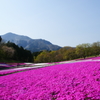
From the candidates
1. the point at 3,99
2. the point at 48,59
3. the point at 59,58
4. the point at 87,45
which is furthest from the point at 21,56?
the point at 3,99

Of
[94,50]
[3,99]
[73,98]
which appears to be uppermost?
[94,50]

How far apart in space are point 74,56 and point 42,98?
82040mm

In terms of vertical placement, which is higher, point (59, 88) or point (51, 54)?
point (51, 54)

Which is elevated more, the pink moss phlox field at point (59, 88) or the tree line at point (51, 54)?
the tree line at point (51, 54)

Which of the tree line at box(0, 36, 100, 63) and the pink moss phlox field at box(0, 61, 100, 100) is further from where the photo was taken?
the tree line at box(0, 36, 100, 63)

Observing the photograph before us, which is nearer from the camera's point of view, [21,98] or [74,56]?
[21,98]

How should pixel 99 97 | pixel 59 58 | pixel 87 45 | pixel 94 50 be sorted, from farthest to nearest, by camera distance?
pixel 59 58 < pixel 94 50 < pixel 87 45 < pixel 99 97

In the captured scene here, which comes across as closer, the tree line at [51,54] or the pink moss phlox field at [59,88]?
the pink moss phlox field at [59,88]

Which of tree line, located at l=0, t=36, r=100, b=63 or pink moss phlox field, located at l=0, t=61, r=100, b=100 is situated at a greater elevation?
tree line, located at l=0, t=36, r=100, b=63

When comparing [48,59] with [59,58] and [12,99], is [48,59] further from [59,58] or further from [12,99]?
[12,99]

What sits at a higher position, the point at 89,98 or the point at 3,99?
the point at 89,98

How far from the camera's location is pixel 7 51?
76.8m

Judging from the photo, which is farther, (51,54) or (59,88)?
(51,54)

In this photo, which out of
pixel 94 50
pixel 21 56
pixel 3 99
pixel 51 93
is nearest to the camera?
pixel 51 93
